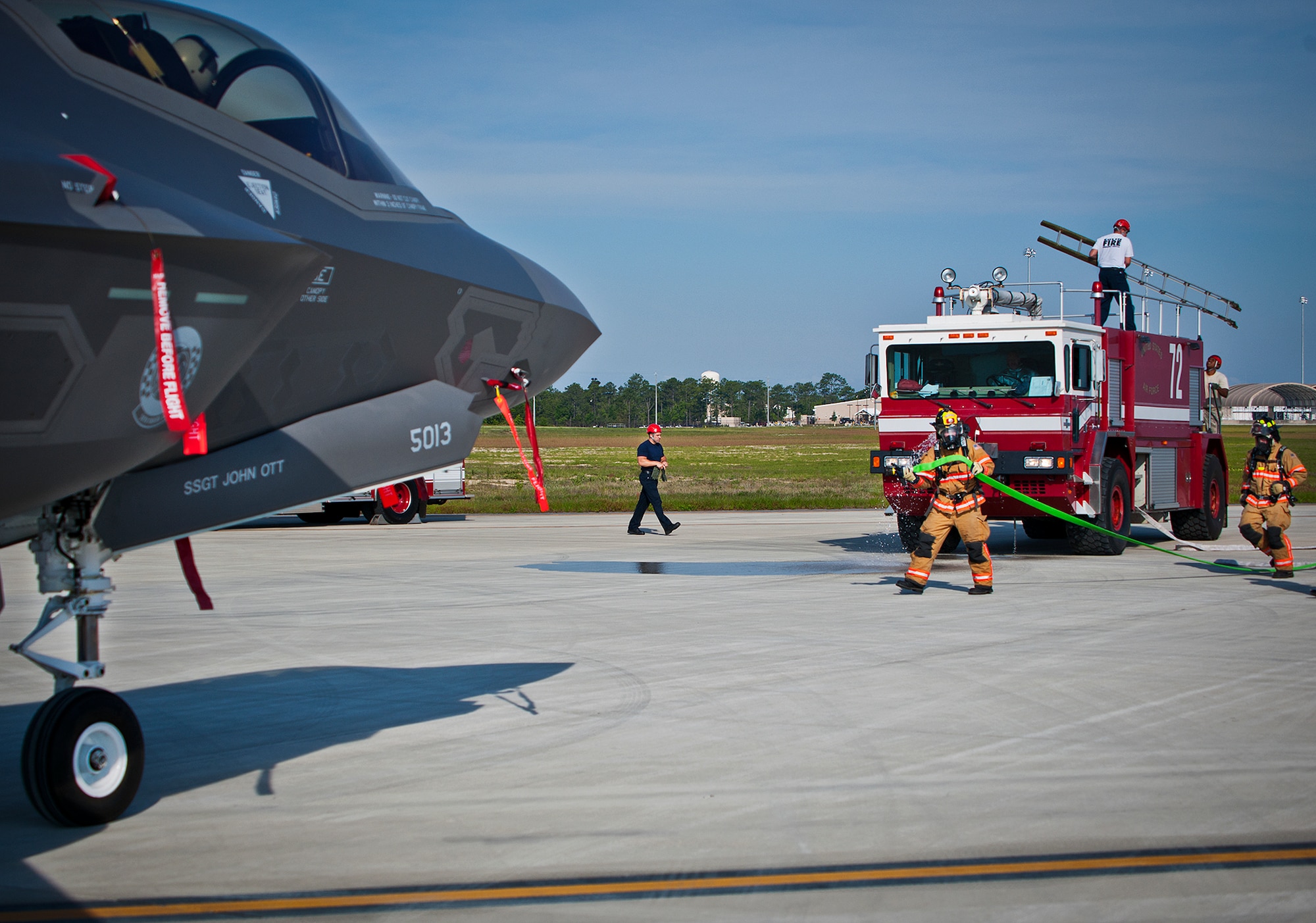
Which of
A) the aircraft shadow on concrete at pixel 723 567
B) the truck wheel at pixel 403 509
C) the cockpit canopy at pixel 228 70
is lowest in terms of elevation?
the aircraft shadow on concrete at pixel 723 567

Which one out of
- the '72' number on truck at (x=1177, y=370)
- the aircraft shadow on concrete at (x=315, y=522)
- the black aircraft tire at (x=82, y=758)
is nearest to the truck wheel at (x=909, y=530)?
the '72' number on truck at (x=1177, y=370)

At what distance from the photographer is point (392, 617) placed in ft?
35.4

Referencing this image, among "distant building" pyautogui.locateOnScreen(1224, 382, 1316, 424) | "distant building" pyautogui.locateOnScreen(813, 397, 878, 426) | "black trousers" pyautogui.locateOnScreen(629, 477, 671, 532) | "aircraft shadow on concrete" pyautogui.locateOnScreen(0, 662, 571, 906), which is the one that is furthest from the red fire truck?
"distant building" pyautogui.locateOnScreen(1224, 382, 1316, 424)

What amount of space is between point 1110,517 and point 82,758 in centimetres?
1372

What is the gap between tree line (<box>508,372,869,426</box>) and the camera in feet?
345

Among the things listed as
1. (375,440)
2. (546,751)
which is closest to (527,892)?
(546,751)

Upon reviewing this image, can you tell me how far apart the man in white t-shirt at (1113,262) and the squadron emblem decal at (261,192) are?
13602mm

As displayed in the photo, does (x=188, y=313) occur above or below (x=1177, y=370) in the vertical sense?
below

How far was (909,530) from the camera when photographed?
51.9 feet

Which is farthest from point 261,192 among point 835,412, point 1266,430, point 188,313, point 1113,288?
point 835,412

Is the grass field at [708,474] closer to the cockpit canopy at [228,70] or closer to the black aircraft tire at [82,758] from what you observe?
the cockpit canopy at [228,70]

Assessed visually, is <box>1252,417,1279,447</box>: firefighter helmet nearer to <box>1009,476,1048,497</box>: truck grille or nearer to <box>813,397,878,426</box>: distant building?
<box>1009,476,1048,497</box>: truck grille

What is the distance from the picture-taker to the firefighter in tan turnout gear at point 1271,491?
12828 mm

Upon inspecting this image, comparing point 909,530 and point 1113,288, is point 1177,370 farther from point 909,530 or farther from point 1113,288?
point 909,530
